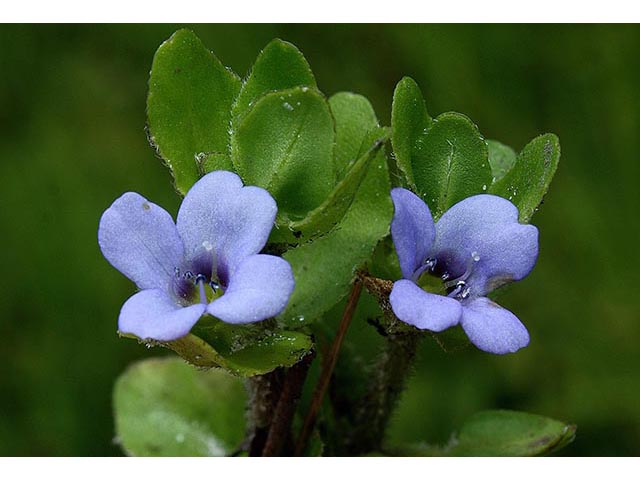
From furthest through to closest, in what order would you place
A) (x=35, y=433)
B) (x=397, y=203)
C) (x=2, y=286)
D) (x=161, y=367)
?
(x=2, y=286), (x=35, y=433), (x=161, y=367), (x=397, y=203)

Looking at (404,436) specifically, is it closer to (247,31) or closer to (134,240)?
(247,31)

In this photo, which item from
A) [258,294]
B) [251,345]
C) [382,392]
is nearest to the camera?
[258,294]

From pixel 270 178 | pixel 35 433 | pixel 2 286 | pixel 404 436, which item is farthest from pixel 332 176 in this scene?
pixel 2 286

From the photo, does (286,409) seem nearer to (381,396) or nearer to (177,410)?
(381,396)

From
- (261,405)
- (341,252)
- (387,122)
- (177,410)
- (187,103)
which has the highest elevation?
(187,103)

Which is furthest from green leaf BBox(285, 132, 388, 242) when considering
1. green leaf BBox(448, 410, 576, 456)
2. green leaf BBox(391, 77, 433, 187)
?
green leaf BBox(448, 410, 576, 456)

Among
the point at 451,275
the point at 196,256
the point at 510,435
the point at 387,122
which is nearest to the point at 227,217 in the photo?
the point at 196,256
